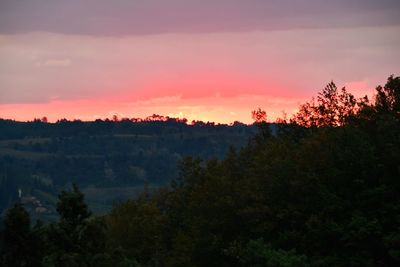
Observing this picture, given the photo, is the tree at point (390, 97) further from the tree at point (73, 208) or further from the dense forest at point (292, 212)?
the tree at point (73, 208)

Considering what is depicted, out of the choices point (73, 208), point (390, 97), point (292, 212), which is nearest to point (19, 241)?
point (73, 208)

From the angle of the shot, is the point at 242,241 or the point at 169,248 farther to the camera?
the point at 169,248

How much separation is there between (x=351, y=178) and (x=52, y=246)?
81.8 ft

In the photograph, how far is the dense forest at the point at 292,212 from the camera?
51938 mm

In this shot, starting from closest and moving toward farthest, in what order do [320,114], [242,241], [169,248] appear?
1. [242,241]
2. [320,114]
3. [169,248]

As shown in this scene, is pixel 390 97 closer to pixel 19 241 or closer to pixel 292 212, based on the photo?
pixel 292 212

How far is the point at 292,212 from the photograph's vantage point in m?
67.4

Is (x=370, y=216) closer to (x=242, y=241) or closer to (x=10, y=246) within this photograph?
(x=242, y=241)

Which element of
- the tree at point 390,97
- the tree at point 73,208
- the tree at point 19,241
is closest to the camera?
the tree at point 19,241

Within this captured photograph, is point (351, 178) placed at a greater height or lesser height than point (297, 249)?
greater

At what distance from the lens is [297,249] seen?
66.1 m

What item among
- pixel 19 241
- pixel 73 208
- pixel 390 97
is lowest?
pixel 19 241

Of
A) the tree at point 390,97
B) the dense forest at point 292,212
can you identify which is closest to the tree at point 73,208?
the dense forest at point 292,212

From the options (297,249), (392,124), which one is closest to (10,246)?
(297,249)
